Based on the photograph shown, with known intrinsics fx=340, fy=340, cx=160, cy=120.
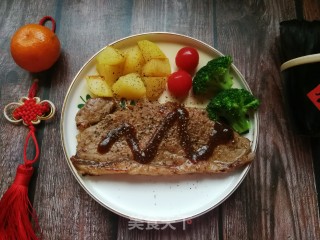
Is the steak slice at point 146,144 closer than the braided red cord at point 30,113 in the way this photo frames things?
Yes

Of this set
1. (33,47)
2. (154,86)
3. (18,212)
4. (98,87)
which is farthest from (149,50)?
(18,212)

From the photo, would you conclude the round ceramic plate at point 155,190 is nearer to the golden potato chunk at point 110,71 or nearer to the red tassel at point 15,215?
the golden potato chunk at point 110,71

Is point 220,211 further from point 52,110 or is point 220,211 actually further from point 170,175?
point 52,110

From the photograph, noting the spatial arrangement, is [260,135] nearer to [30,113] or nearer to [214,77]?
[214,77]

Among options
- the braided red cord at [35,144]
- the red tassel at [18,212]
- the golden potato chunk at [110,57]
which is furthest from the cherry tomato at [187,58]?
the red tassel at [18,212]

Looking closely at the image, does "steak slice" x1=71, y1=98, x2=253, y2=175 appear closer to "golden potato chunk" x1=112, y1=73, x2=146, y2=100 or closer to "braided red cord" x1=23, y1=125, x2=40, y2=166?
"golden potato chunk" x1=112, y1=73, x2=146, y2=100

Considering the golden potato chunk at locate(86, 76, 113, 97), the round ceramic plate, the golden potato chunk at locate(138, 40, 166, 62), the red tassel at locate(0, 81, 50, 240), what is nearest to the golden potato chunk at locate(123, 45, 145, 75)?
the golden potato chunk at locate(138, 40, 166, 62)
